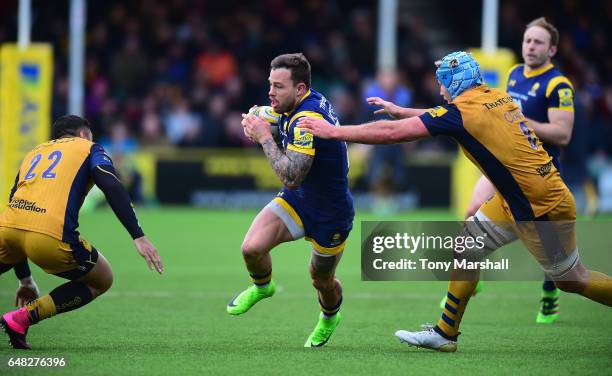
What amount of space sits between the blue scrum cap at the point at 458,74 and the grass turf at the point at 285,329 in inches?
73.3

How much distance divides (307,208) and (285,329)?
1300 mm

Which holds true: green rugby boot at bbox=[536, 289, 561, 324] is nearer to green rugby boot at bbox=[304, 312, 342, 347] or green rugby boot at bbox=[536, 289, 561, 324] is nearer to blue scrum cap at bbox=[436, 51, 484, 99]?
green rugby boot at bbox=[304, 312, 342, 347]

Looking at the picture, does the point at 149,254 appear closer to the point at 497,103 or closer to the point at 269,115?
the point at 269,115

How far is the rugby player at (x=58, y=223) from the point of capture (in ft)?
23.8

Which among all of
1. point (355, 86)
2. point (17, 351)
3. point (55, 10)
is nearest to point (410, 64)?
point (355, 86)

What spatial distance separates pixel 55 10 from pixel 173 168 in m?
5.66

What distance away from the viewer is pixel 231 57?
23.8 meters

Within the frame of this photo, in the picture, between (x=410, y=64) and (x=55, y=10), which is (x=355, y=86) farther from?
(x=55, y=10)

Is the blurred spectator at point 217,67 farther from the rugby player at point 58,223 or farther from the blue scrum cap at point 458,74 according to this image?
the blue scrum cap at point 458,74

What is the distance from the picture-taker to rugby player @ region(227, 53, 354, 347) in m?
7.70

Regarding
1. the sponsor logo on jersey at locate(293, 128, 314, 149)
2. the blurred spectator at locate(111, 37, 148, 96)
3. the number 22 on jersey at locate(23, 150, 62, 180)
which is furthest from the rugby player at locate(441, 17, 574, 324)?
the blurred spectator at locate(111, 37, 148, 96)

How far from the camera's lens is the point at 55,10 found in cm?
2455

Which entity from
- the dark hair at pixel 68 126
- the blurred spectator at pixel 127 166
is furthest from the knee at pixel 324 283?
the blurred spectator at pixel 127 166

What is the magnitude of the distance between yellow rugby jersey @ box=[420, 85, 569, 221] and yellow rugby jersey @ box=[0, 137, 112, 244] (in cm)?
238
